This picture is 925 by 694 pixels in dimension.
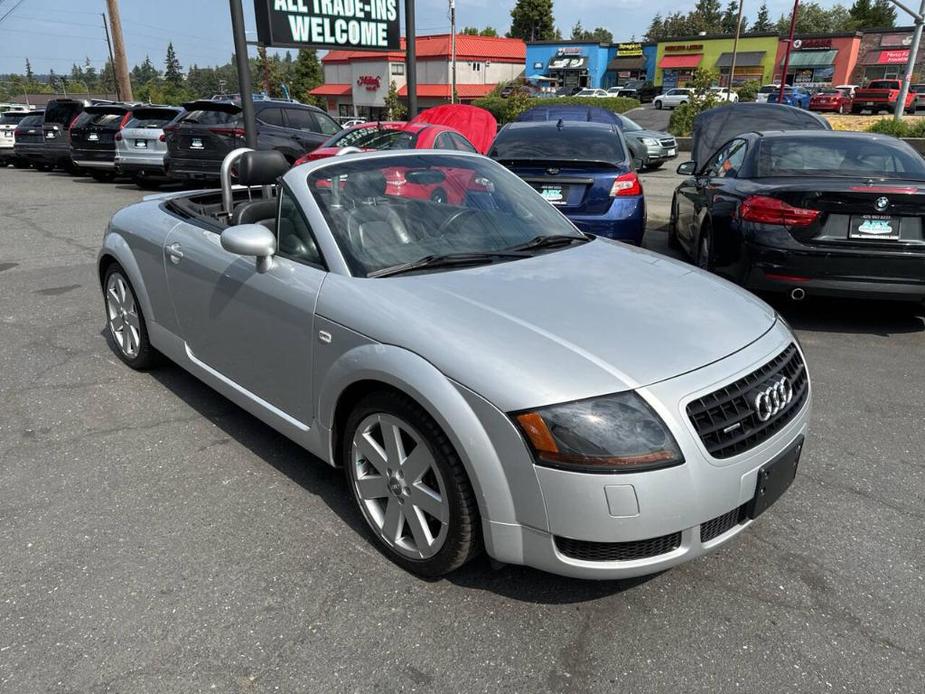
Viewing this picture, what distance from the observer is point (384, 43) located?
12117 millimetres

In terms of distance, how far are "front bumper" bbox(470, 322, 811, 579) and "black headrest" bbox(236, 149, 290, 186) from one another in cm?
257

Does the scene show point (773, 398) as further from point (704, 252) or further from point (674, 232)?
point (674, 232)

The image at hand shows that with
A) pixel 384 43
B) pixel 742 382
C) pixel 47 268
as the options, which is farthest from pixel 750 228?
pixel 384 43

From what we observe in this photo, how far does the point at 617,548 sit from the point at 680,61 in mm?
72476

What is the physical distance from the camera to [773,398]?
7.83 feet

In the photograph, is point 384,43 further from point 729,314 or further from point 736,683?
point 736,683

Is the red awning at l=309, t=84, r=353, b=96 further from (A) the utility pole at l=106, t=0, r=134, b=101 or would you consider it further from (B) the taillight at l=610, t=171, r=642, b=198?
(B) the taillight at l=610, t=171, r=642, b=198

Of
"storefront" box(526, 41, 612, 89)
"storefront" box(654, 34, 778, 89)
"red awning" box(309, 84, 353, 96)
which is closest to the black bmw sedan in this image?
"storefront" box(654, 34, 778, 89)

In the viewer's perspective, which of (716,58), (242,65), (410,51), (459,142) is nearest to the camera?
(242,65)

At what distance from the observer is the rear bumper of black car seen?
4914 mm

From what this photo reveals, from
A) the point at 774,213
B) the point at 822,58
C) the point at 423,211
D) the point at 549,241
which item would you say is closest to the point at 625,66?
the point at 822,58

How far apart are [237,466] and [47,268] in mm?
5591

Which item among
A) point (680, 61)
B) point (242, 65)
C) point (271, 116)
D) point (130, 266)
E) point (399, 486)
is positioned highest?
point (242, 65)

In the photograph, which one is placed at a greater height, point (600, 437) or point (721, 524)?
point (600, 437)
